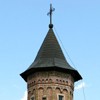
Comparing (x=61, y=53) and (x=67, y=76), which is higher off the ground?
(x=61, y=53)

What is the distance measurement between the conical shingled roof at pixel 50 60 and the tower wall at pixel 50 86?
493 mm

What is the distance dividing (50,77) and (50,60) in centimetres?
181

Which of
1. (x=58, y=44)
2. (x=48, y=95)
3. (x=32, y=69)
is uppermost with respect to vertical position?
(x=58, y=44)

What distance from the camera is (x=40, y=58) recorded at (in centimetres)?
4466

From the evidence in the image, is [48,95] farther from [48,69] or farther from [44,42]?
[44,42]

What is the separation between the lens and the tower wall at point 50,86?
138ft

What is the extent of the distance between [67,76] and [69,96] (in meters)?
1.90

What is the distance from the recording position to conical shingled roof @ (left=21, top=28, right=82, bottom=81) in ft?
141

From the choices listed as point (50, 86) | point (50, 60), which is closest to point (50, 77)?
point (50, 86)

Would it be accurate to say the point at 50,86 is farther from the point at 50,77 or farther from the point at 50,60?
the point at 50,60

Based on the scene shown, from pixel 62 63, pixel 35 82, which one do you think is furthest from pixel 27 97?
pixel 62 63

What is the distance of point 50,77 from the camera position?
42.8 m

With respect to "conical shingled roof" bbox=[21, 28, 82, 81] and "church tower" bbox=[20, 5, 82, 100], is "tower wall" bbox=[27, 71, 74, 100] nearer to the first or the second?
"church tower" bbox=[20, 5, 82, 100]

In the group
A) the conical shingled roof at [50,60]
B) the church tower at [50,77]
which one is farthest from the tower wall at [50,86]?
the conical shingled roof at [50,60]
